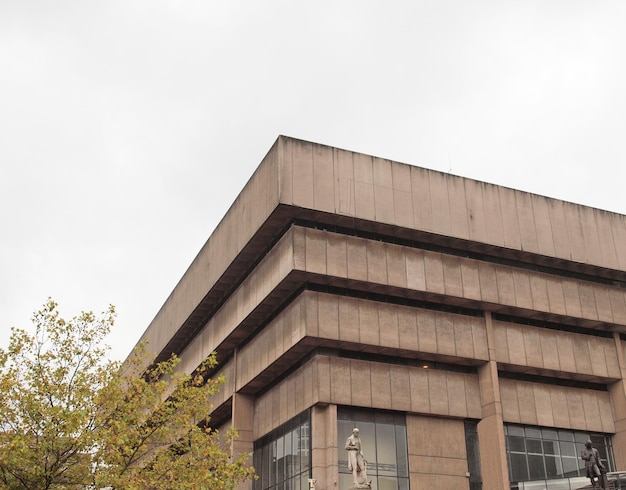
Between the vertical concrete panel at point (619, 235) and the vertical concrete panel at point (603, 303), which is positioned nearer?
the vertical concrete panel at point (603, 303)

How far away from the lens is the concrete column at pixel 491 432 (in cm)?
4278

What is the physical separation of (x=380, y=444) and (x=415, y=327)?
652 centimetres

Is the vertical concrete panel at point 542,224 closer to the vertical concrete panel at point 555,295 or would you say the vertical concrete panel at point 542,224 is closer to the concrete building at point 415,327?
the concrete building at point 415,327

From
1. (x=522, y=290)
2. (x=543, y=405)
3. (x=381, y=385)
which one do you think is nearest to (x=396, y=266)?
(x=381, y=385)

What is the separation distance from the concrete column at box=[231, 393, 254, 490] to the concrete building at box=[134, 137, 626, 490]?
91 millimetres

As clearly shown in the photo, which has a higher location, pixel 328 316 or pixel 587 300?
pixel 587 300

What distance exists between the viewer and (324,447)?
40.5 metres

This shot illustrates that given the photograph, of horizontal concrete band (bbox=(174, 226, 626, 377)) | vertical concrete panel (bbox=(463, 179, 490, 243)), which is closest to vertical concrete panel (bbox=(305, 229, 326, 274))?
horizontal concrete band (bbox=(174, 226, 626, 377))

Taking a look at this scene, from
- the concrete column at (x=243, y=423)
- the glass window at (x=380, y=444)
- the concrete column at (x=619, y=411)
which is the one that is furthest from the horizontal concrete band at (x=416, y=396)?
the glass window at (x=380, y=444)

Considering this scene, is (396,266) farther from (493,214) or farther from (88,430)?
(88,430)

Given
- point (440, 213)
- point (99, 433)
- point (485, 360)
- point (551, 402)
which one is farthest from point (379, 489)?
point (99, 433)

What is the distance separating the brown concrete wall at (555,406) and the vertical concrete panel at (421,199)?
9.76 meters

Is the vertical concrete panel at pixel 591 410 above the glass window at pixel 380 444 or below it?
above

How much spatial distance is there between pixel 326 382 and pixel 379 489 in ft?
19.0
